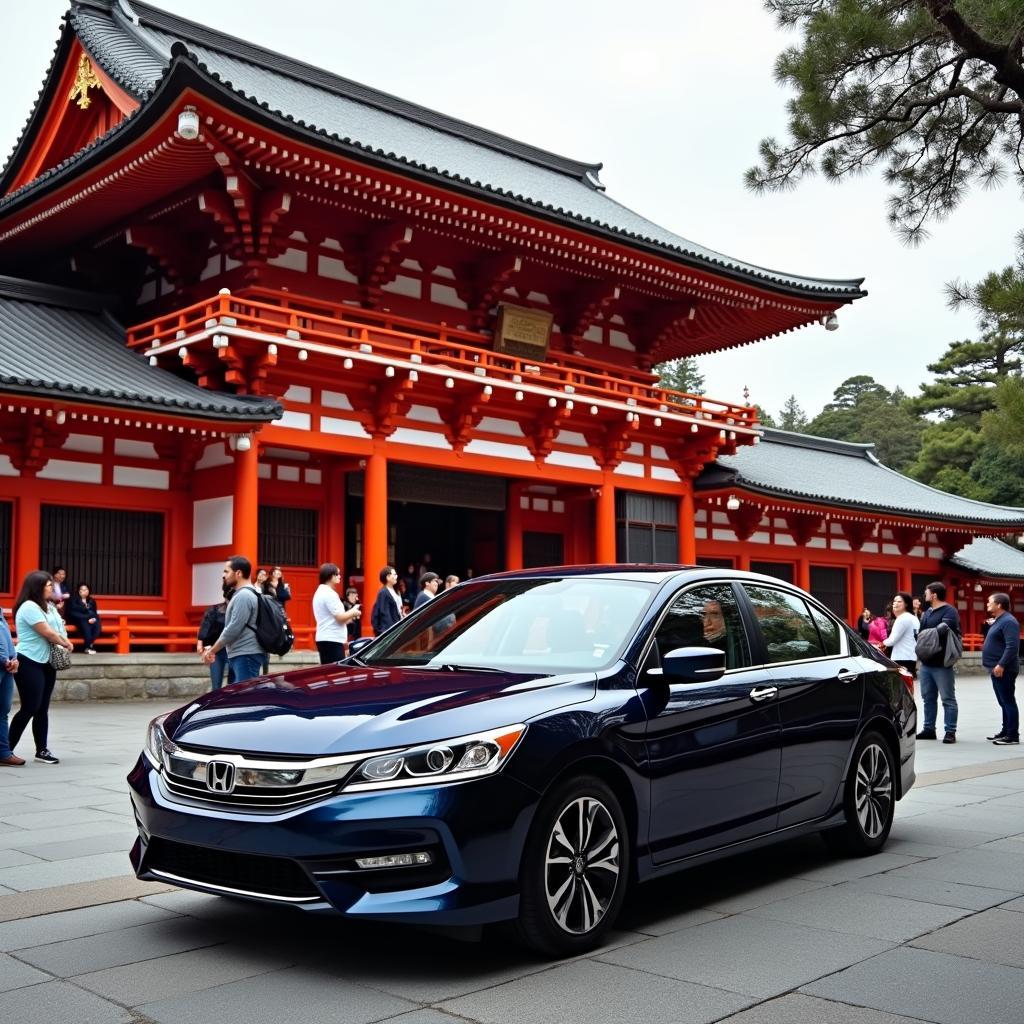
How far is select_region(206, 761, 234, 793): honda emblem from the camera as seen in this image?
4281 mm

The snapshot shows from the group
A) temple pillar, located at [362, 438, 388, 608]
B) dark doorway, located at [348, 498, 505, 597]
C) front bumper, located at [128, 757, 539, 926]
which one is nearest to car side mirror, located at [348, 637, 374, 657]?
front bumper, located at [128, 757, 539, 926]

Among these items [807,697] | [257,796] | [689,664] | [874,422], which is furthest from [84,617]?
[874,422]

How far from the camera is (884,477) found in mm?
34375

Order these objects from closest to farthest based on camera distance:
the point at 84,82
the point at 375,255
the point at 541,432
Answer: the point at 375,255, the point at 84,82, the point at 541,432

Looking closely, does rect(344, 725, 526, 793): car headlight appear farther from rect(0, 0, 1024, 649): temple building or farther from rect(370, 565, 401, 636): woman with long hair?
rect(0, 0, 1024, 649): temple building

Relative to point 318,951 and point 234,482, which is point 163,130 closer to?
point 234,482

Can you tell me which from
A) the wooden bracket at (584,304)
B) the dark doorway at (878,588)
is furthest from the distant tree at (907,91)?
the dark doorway at (878,588)

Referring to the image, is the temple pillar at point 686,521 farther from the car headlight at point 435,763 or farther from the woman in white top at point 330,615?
the car headlight at point 435,763

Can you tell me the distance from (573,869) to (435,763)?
0.76 meters

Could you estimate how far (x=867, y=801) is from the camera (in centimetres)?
638

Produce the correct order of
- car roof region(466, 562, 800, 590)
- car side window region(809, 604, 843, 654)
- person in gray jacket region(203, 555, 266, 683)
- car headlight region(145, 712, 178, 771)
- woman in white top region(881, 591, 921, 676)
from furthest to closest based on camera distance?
1. woman in white top region(881, 591, 921, 676)
2. person in gray jacket region(203, 555, 266, 683)
3. car side window region(809, 604, 843, 654)
4. car roof region(466, 562, 800, 590)
5. car headlight region(145, 712, 178, 771)

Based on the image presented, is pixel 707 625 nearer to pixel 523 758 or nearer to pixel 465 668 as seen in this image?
pixel 465 668

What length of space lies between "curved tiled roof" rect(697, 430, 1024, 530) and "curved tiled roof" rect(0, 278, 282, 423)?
11.5m

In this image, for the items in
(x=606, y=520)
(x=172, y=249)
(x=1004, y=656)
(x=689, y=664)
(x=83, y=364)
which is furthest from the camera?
(x=606, y=520)
